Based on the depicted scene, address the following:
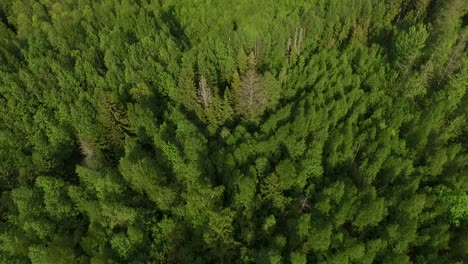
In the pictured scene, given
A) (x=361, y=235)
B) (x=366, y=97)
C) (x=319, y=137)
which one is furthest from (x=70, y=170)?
(x=366, y=97)

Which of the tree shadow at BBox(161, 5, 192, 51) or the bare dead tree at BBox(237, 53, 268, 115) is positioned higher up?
the tree shadow at BBox(161, 5, 192, 51)

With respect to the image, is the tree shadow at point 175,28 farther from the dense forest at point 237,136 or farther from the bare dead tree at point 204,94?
the bare dead tree at point 204,94

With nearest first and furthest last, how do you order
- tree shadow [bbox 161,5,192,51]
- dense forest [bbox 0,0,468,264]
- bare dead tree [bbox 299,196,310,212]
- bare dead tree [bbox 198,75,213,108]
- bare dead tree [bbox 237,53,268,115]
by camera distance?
dense forest [bbox 0,0,468,264] → bare dead tree [bbox 299,196,310,212] → bare dead tree [bbox 237,53,268,115] → bare dead tree [bbox 198,75,213,108] → tree shadow [bbox 161,5,192,51]

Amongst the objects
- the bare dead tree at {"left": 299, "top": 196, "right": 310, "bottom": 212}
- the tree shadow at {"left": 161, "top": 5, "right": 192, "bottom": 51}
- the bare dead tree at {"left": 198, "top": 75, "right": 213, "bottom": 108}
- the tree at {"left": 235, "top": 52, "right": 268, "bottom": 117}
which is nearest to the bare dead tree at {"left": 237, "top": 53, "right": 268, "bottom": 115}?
the tree at {"left": 235, "top": 52, "right": 268, "bottom": 117}

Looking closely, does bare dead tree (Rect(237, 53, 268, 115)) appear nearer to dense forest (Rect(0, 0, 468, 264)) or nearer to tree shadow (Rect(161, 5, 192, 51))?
dense forest (Rect(0, 0, 468, 264))

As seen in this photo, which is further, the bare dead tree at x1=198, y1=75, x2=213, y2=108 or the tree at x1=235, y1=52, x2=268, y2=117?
the bare dead tree at x1=198, y1=75, x2=213, y2=108

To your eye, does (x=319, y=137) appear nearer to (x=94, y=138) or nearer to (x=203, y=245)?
(x=203, y=245)
